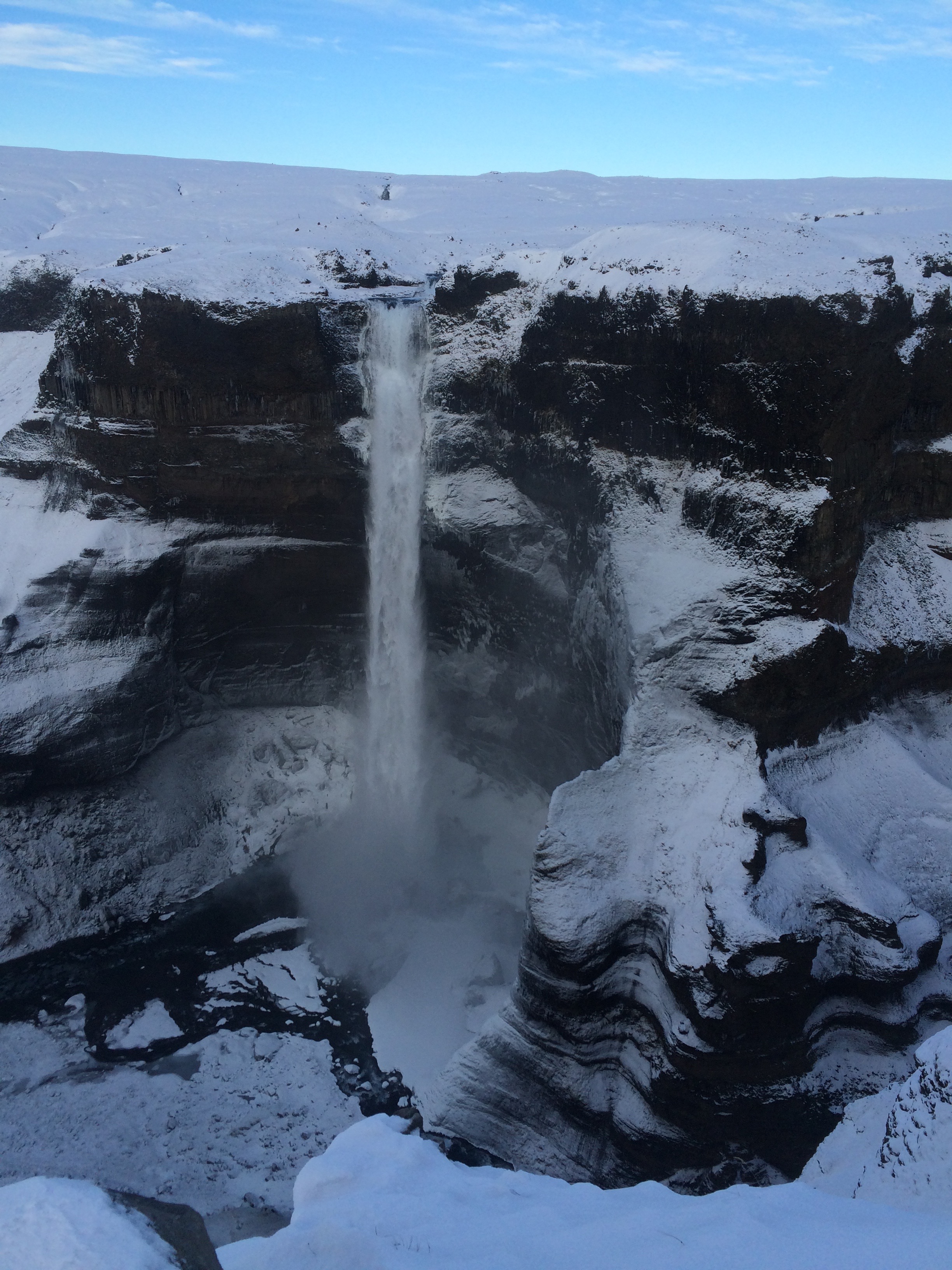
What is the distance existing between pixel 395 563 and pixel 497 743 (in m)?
5.91

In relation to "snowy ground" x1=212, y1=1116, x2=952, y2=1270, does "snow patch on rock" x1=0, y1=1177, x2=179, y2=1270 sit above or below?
above

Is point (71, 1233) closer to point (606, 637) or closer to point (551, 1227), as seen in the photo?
point (551, 1227)

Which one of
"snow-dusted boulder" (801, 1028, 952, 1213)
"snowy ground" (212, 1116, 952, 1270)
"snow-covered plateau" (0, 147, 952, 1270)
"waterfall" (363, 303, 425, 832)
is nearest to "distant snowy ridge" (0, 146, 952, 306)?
"snow-covered plateau" (0, 147, 952, 1270)

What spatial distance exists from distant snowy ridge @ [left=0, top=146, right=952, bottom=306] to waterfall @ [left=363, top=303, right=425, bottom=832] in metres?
2.11

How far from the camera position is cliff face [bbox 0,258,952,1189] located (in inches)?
589

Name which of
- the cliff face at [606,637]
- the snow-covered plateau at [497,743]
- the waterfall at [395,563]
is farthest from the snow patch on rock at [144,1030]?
the waterfall at [395,563]

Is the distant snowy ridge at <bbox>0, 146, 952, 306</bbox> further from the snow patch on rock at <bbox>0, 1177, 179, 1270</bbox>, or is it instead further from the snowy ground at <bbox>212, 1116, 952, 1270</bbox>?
the snow patch on rock at <bbox>0, 1177, 179, 1270</bbox>

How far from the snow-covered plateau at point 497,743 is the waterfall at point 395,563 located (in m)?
0.46

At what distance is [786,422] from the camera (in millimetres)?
17344

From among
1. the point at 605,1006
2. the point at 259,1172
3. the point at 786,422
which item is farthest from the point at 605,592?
the point at 259,1172

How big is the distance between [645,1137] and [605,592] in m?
Result: 10.8

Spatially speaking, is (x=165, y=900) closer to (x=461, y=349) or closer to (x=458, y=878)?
(x=458, y=878)

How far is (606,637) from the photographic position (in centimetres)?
1967

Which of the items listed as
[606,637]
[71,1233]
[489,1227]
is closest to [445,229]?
[606,637]
